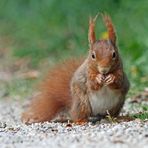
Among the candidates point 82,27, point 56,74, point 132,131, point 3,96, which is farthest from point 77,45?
point 132,131

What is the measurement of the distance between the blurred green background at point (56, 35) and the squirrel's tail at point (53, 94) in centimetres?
197

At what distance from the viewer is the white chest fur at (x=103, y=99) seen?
5.63 metres

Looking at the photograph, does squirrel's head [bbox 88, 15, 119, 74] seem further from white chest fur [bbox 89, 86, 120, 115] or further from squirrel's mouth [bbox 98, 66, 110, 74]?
white chest fur [bbox 89, 86, 120, 115]

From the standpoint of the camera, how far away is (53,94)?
20.6ft

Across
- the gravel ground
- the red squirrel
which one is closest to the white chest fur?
the red squirrel

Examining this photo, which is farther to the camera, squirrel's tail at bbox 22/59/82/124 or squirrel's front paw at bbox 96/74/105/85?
squirrel's tail at bbox 22/59/82/124

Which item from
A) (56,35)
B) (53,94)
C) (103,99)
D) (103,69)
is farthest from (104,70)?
(56,35)

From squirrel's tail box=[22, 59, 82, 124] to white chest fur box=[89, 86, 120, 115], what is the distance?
46 centimetres

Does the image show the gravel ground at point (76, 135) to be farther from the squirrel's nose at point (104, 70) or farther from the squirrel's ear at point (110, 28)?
the squirrel's ear at point (110, 28)

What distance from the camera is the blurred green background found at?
8867mm

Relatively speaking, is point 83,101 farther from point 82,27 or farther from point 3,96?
point 82,27

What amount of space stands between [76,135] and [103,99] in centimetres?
74

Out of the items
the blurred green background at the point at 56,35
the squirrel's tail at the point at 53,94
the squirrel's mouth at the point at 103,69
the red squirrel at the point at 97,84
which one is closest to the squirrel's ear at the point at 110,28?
the red squirrel at the point at 97,84

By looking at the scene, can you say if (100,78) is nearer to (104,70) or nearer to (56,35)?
(104,70)
